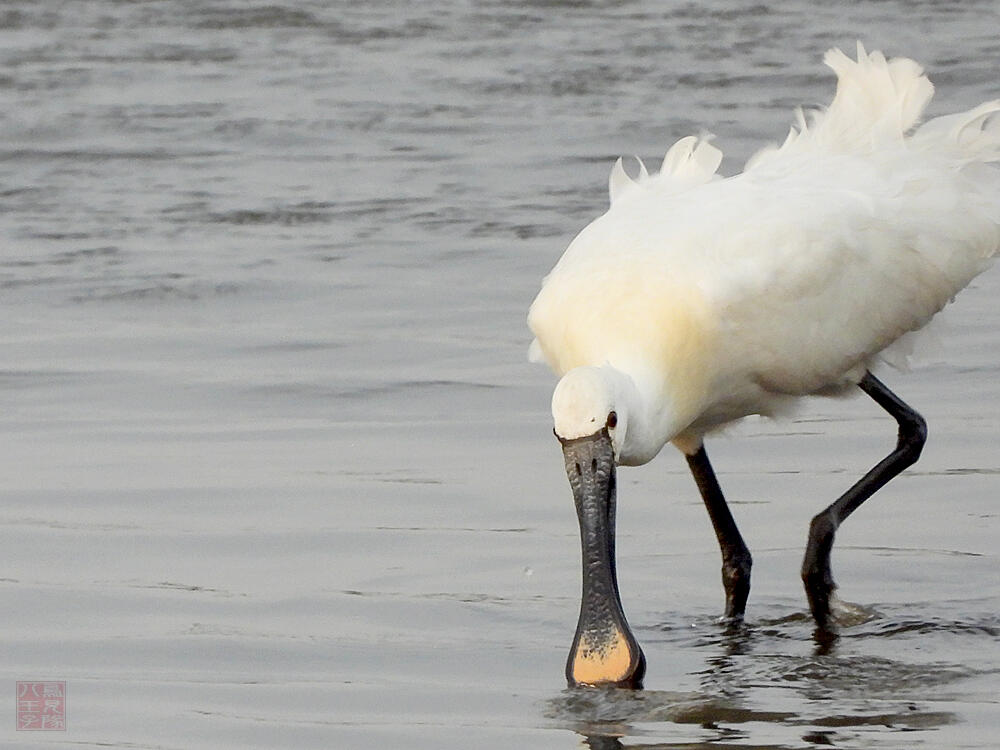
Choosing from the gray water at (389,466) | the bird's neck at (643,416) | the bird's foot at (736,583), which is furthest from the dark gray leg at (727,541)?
the bird's neck at (643,416)

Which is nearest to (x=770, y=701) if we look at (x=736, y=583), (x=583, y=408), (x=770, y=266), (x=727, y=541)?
(x=583, y=408)

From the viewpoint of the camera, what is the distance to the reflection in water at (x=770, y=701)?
5.70 metres

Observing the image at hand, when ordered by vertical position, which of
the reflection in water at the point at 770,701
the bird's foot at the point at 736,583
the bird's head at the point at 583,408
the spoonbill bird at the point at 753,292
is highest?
the spoonbill bird at the point at 753,292

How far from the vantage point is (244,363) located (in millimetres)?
9844

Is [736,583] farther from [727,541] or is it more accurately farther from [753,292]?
[753,292]

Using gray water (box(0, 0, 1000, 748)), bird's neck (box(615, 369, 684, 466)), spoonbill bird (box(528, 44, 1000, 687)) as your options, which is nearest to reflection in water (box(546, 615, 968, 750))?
gray water (box(0, 0, 1000, 748))

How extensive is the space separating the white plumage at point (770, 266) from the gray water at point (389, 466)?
0.55 m

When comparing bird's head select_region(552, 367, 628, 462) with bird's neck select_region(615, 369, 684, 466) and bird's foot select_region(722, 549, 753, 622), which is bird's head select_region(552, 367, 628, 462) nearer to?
bird's neck select_region(615, 369, 684, 466)

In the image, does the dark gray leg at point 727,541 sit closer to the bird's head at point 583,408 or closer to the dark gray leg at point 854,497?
the dark gray leg at point 854,497

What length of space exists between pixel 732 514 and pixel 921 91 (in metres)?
1.55

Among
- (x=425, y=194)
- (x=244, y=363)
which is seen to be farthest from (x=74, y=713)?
(x=425, y=194)

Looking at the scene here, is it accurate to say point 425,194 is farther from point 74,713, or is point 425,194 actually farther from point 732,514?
point 74,713

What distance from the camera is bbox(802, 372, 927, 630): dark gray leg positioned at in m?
7.08

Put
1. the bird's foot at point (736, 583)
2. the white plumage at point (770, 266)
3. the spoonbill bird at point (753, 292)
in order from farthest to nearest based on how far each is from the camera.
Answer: the bird's foot at point (736, 583)
the white plumage at point (770, 266)
the spoonbill bird at point (753, 292)
